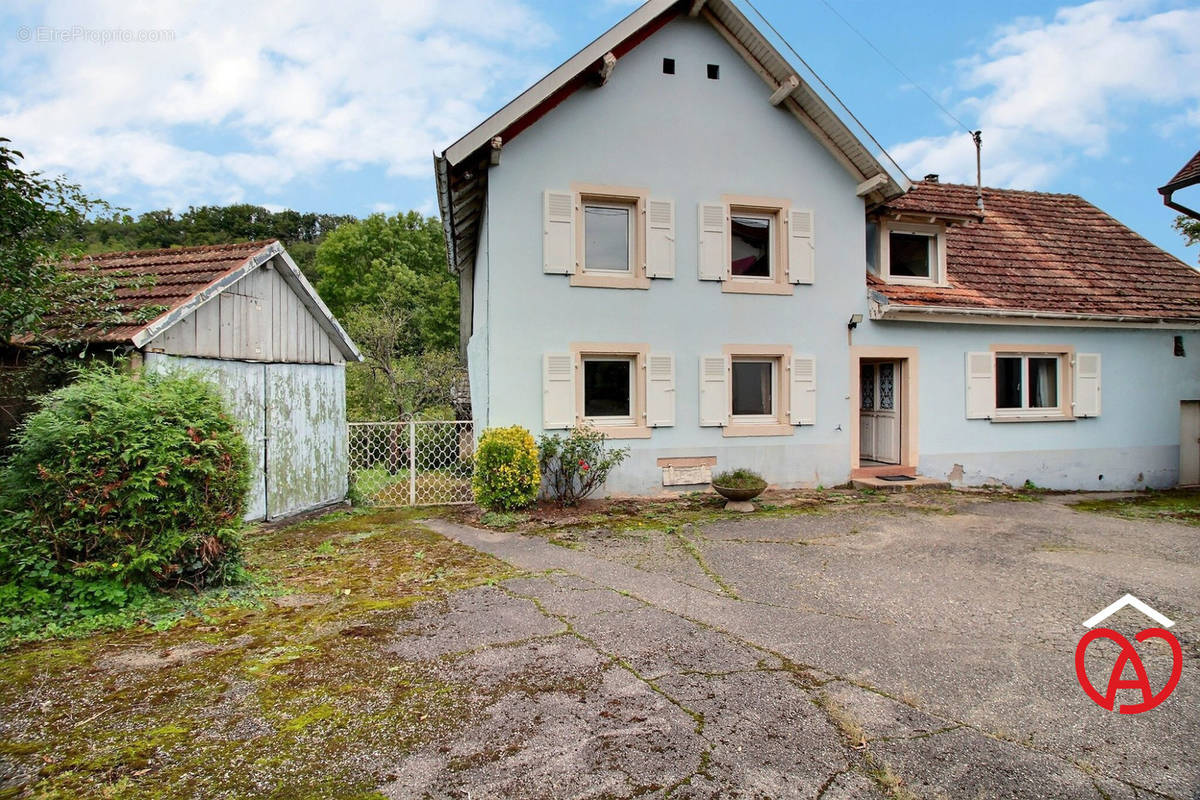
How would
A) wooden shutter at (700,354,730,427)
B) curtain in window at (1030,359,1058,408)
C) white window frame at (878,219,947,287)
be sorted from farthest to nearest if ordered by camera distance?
curtain in window at (1030,359,1058,408) < white window frame at (878,219,947,287) < wooden shutter at (700,354,730,427)

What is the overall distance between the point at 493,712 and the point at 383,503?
7531 mm

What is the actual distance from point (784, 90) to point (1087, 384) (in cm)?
833

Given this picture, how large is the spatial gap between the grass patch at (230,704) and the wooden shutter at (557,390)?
4.76 m

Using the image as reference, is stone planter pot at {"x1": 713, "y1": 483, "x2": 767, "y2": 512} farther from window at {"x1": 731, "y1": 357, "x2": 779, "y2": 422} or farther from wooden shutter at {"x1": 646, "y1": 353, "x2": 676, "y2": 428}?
window at {"x1": 731, "y1": 357, "x2": 779, "y2": 422}

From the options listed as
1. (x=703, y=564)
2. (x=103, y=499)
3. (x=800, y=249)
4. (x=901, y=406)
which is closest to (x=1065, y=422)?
(x=901, y=406)

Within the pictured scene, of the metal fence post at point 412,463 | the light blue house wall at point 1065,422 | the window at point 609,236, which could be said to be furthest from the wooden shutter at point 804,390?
the metal fence post at point 412,463

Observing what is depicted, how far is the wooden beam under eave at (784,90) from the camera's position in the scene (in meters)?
10.9

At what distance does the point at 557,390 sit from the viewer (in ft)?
33.8

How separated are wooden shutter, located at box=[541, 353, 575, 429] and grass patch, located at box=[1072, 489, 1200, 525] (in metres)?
8.38

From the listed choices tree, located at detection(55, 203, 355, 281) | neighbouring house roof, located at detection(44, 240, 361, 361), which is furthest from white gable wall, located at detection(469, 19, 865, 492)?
tree, located at detection(55, 203, 355, 281)

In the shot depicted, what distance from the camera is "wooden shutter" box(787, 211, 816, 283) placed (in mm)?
11453

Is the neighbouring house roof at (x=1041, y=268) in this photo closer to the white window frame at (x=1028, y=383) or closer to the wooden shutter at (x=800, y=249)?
the white window frame at (x=1028, y=383)

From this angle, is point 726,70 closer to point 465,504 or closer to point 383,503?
point 465,504

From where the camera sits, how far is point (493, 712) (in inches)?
140
